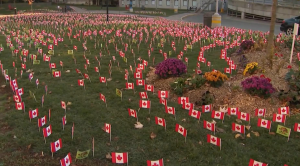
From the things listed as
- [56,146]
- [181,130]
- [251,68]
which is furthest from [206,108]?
[56,146]

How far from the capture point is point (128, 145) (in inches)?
200

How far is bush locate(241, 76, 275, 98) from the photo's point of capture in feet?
21.6

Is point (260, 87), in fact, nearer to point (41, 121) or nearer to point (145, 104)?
point (145, 104)

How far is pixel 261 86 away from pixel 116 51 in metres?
7.45

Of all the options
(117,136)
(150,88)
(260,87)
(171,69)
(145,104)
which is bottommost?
(117,136)

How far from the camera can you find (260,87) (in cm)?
661

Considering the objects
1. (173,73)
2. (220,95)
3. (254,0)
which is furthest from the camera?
(254,0)

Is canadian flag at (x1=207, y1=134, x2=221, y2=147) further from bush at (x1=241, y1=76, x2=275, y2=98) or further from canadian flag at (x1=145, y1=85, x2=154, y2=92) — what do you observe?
canadian flag at (x1=145, y1=85, x2=154, y2=92)

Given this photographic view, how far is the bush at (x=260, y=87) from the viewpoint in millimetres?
6598

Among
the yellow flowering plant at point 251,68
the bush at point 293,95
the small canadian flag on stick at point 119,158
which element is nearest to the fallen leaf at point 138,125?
the small canadian flag on stick at point 119,158

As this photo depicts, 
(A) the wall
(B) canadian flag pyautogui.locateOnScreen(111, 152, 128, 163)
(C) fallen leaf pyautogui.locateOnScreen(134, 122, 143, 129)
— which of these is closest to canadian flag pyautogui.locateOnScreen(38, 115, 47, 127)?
(C) fallen leaf pyautogui.locateOnScreen(134, 122, 143, 129)

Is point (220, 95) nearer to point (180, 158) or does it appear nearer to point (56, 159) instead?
point (180, 158)

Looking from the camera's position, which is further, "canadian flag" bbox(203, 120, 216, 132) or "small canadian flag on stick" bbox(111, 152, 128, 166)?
"canadian flag" bbox(203, 120, 216, 132)

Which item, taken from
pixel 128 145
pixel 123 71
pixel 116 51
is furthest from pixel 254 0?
pixel 128 145
